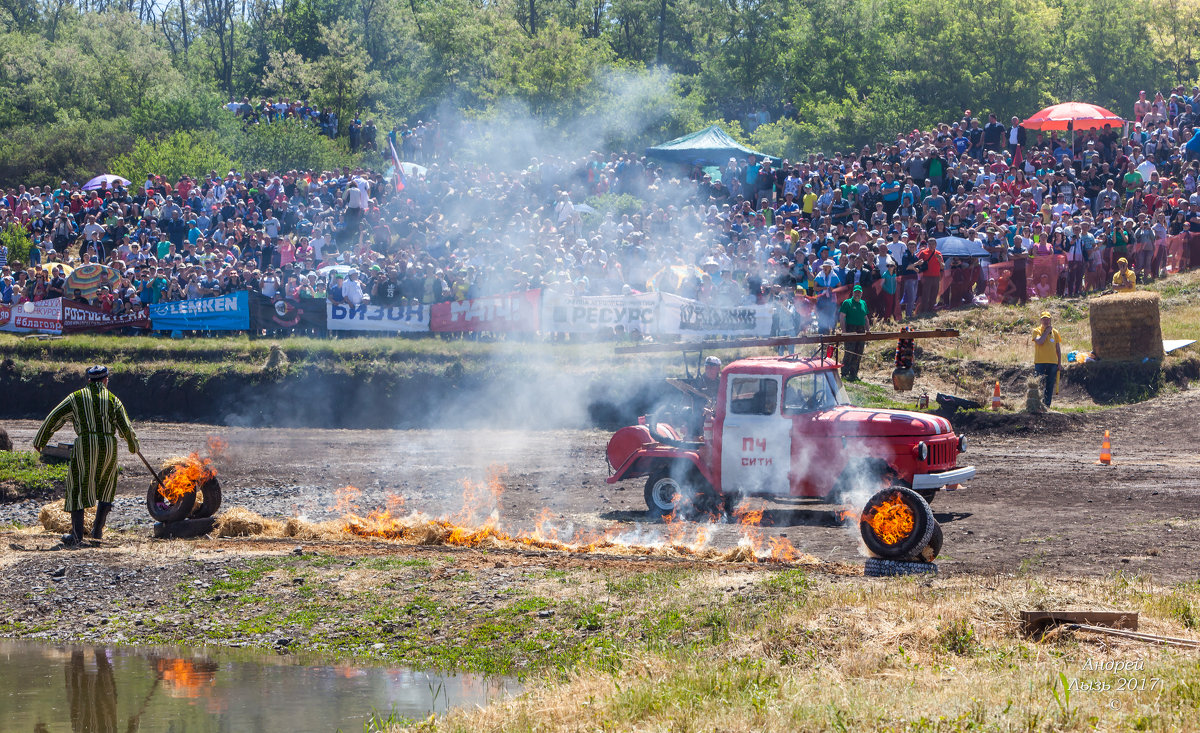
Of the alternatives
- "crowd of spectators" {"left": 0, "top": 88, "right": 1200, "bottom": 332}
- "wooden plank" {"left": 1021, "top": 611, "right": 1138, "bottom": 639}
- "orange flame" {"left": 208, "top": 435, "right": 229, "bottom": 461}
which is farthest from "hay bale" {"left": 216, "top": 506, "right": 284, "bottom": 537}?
"crowd of spectators" {"left": 0, "top": 88, "right": 1200, "bottom": 332}

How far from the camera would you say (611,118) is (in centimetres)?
4688

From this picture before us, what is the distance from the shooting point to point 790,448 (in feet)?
46.5

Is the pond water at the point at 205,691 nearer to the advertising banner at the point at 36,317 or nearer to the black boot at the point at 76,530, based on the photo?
the black boot at the point at 76,530

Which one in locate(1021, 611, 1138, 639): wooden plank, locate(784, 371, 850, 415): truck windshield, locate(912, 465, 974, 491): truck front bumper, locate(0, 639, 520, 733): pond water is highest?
locate(784, 371, 850, 415): truck windshield

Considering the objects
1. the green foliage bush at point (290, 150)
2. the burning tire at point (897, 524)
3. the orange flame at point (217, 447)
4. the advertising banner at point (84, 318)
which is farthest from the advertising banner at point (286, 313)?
the green foliage bush at point (290, 150)

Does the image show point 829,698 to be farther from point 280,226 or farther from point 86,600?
point 280,226

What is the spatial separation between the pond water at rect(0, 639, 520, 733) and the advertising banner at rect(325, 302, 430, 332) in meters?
16.2

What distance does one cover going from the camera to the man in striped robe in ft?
43.3

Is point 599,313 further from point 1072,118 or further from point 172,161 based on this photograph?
point 172,161

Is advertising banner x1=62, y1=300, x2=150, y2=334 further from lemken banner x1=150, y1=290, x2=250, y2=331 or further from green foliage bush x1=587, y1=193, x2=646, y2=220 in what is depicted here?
green foliage bush x1=587, y1=193, x2=646, y2=220

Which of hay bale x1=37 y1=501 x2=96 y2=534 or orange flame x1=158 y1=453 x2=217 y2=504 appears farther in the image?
hay bale x1=37 y1=501 x2=96 y2=534

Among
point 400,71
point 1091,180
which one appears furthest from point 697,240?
point 400,71

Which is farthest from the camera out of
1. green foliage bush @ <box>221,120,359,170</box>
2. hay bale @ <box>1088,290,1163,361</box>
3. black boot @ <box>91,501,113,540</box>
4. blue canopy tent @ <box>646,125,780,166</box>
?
green foliage bush @ <box>221,120,359,170</box>

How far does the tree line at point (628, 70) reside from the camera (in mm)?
47219
